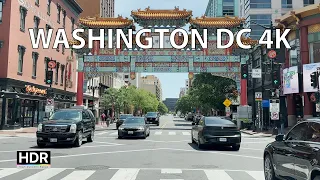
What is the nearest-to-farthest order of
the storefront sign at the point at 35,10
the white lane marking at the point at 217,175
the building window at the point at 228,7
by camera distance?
the white lane marking at the point at 217,175 < the storefront sign at the point at 35,10 < the building window at the point at 228,7

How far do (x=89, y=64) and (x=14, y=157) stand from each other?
26.0 metres

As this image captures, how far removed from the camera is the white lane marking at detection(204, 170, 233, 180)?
28.7ft

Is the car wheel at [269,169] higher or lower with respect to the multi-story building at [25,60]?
lower

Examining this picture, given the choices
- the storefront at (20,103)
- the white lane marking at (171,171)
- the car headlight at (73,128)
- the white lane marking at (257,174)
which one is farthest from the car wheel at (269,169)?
the storefront at (20,103)

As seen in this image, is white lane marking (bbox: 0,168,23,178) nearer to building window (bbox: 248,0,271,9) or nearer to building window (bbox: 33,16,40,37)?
building window (bbox: 33,16,40,37)

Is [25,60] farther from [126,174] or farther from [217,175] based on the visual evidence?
[217,175]

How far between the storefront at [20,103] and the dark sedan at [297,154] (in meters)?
26.2

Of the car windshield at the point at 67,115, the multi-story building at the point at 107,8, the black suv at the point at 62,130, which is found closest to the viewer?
the black suv at the point at 62,130

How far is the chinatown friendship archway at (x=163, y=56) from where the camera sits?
37.3 meters

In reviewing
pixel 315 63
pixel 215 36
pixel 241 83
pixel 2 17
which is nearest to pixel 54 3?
pixel 2 17

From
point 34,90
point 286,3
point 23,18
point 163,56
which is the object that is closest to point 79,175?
point 34,90

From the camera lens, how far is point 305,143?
19.9ft

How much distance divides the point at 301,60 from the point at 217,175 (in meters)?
25.7

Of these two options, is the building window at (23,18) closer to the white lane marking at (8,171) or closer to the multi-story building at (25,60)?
the multi-story building at (25,60)
